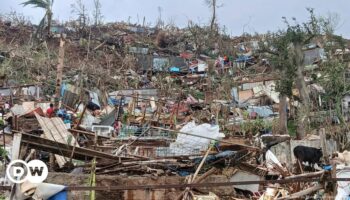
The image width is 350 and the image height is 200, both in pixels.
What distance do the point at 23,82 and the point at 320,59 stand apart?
1313 centimetres

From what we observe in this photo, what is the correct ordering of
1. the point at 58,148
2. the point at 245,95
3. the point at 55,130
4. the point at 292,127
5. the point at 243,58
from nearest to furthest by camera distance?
the point at 58,148, the point at 55,130, the point at 292,127, the point at 245,95, the point at 243,58

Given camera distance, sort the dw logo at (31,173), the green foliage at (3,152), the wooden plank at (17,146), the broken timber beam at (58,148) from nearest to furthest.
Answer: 1. the dw logo at (31,173)
2. the wooden plank at (17,146)
3. the broken timber beam at (58,148)
4. the green foliage at (3,152)

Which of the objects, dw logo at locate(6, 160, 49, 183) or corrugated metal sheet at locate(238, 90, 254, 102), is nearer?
dw logo at locate(6, 160, 49, 183)

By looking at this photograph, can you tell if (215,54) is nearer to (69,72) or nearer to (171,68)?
(171,68)

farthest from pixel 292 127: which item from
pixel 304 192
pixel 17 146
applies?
pixel 17 146

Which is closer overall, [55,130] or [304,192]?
[304,192]

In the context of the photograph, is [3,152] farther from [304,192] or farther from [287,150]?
[287,150]

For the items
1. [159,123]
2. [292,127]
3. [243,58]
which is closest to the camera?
[159,123]

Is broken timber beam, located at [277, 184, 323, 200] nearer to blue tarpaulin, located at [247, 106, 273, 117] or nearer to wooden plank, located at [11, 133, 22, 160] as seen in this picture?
wooden plank, located at [11, 133, 22, 160]

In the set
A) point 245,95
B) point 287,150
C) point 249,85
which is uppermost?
point 249,85

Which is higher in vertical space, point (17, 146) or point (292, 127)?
point (292, 127)

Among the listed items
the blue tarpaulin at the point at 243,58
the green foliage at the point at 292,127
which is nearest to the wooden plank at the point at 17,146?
the green foliage at the point at 292,127

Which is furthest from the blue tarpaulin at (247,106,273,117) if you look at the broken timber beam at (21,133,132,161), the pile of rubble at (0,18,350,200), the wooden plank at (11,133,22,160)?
the wooden plank at (11,133,22,160)

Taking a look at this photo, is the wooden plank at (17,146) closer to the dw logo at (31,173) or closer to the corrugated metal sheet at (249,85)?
the dw logo at (31,173)
